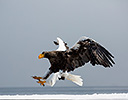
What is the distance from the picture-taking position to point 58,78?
863cm

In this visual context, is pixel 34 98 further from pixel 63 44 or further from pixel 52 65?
pixel 63 44

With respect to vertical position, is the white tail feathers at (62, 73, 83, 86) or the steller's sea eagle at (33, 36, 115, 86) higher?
the steller's sea eagle at (33, 36, 115, 86)

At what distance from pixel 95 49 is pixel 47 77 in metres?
1.30

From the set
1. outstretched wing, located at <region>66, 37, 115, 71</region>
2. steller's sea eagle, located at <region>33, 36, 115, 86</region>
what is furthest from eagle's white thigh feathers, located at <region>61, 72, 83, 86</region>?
outstretched wing, located at <region>66, 37, 115, 71</region>

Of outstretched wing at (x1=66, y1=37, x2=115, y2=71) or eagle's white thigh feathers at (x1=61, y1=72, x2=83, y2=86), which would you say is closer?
outstretched wing at (x1=66, y1=37, x2=115, y2=71)

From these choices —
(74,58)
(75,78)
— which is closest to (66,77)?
(75,78)

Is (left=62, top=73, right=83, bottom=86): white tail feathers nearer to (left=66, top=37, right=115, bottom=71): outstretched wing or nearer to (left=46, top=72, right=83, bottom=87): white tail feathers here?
(left=46, top=72, right=83, bottom=87): white tail feathers

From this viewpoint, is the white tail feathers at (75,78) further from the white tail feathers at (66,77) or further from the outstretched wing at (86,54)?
the outstretched wing at (86,54)

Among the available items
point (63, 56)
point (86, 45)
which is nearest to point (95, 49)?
point (86, 45)

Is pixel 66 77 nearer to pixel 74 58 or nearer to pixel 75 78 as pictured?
pixel 75 78

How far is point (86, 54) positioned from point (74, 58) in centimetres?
30

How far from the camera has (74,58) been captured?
8.57m

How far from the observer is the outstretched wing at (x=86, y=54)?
8484mm

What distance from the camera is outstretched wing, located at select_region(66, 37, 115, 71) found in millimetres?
8484
